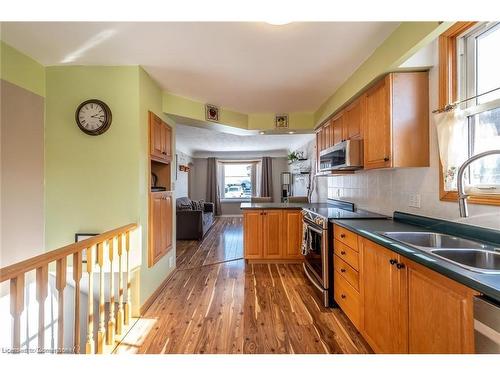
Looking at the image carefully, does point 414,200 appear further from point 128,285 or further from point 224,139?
point 224,139

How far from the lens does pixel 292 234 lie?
3496mm

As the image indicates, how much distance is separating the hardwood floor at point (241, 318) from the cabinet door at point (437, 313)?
0.72m

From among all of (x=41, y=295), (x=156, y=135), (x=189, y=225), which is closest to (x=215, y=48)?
(x=156, y=135)

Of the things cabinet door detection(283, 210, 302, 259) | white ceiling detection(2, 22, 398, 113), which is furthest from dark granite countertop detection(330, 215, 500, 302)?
white ceiling detection(2, 22, 398, 113)

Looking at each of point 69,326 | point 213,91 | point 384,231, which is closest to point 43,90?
point 213,91

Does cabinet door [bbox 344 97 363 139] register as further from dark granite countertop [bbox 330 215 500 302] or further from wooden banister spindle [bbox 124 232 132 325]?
wooden banister spindle [bbox 124 232 132 325]

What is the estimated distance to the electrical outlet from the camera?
1890 millimetres

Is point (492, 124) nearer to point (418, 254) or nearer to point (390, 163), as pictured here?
point (390, 163)

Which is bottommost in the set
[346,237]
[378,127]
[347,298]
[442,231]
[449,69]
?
[347,298]

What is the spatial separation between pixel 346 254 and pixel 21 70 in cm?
330

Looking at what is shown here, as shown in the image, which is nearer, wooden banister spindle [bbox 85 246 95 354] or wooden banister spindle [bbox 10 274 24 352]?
wooden banister spindle [bbox 10 274 24 352]

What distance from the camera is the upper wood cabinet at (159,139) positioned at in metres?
2.45

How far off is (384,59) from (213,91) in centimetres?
182

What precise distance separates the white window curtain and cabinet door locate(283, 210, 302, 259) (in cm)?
208
